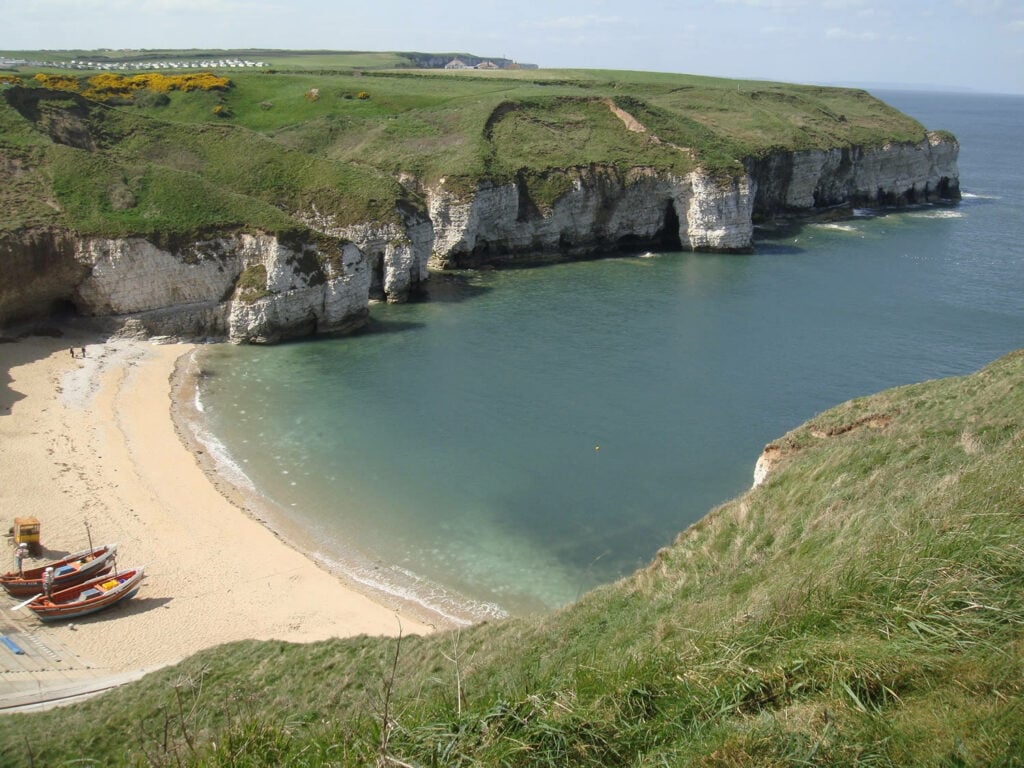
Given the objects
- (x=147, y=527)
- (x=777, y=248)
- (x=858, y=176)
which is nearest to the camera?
(x=147, y=527)

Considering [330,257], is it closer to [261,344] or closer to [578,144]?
[261,344]

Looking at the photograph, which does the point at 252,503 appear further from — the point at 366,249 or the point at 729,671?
the point at 366,249

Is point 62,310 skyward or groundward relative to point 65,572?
skyward

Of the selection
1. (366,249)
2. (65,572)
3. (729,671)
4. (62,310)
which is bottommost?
(65,572)

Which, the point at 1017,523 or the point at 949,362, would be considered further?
the point at 949,362

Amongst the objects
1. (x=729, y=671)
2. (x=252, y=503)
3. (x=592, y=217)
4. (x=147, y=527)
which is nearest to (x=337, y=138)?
(x=592, y=217)

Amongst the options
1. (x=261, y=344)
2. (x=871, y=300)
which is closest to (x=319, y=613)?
(x=261, y=344)

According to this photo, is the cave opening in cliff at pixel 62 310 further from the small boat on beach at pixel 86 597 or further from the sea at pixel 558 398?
the small boat on beach at pixel 86 597

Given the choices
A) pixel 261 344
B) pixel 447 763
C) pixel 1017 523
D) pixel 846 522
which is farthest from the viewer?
pixel 261 344
